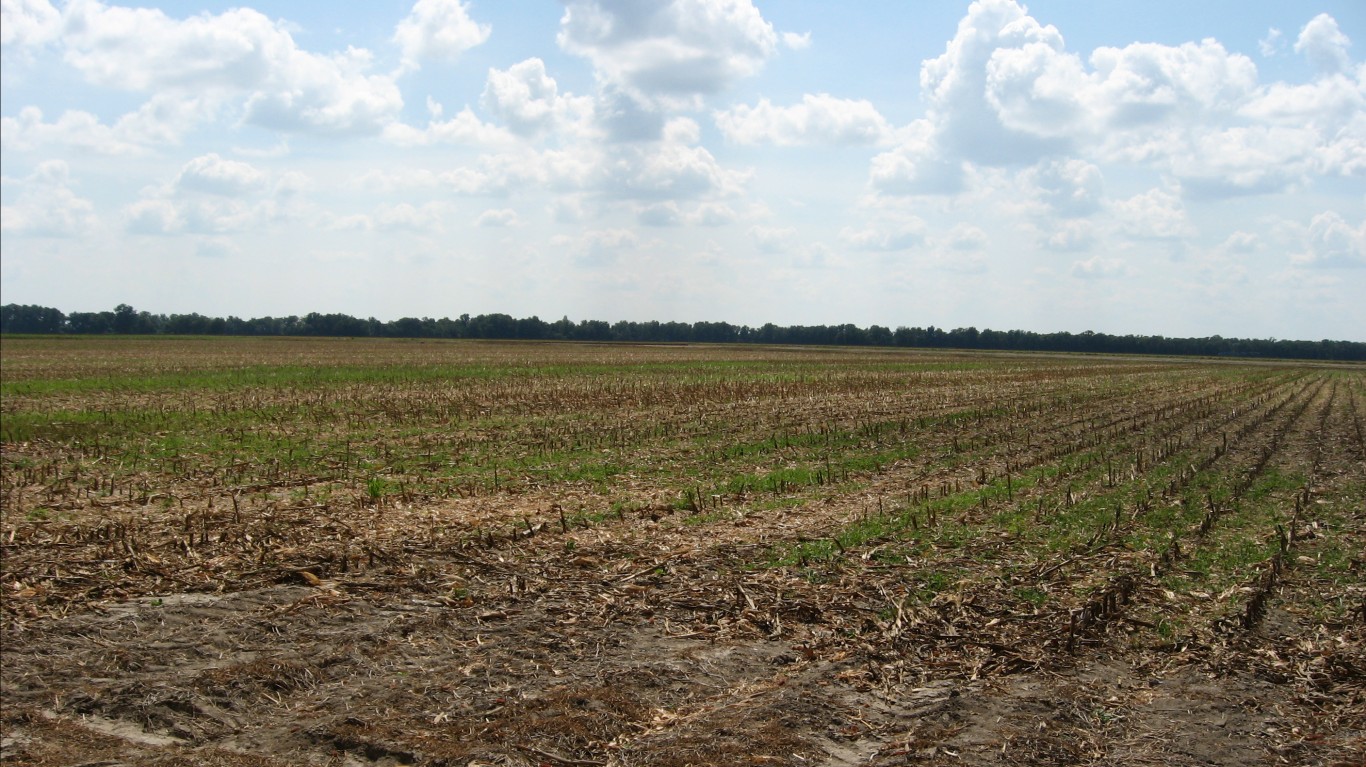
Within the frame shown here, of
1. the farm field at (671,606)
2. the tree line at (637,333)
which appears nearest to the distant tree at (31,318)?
the tree line at (637,333)

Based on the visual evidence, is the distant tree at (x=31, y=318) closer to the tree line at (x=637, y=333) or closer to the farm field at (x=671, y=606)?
the tree line at (x=637, y=333)

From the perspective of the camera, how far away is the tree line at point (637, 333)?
146625mm

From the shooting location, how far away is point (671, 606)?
868 centimetres

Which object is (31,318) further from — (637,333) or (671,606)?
(671,606)

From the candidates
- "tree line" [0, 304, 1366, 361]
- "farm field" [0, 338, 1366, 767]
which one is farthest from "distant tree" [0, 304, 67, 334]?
"farm field" [0, 338, 1366, 767]

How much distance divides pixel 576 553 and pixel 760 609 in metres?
2.73

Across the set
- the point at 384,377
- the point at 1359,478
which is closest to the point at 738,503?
the point at 1359,478

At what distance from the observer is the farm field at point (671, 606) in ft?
20.4

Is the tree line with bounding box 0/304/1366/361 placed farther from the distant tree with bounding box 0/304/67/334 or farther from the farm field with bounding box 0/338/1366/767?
the farm field with bounding box 0/338/1366/767

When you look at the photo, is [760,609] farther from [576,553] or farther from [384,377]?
[384,377]

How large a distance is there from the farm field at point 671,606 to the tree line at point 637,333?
136975 mm

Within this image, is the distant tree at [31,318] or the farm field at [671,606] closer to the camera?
the farm field at [671,606]

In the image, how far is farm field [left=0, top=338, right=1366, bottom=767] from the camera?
6227mm

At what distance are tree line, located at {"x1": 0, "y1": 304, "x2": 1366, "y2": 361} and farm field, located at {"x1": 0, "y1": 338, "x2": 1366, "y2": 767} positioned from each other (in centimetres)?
13697
